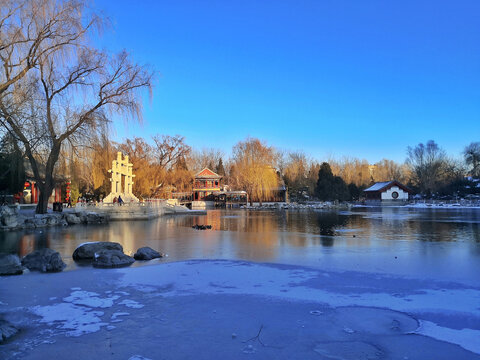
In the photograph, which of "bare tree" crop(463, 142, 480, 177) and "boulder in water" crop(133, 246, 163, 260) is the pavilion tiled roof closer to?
"bare tree" crop(463, 142, 480, 177)

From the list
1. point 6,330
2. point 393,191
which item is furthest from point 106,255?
point 393,191

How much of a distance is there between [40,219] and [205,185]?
40.1 m

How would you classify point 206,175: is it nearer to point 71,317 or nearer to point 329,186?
point 329,186

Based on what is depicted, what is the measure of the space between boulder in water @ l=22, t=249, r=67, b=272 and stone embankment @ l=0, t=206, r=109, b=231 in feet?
34.1

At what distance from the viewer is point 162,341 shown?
13.1ft

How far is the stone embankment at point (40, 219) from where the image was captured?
57.1ft

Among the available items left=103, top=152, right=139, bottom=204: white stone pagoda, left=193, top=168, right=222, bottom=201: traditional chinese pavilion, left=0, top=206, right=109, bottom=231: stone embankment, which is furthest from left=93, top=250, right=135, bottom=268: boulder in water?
left=193, top=168, right=222, bottom=201: traditional chinese pavilion

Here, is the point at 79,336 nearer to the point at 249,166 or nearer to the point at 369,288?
the point at 369,288

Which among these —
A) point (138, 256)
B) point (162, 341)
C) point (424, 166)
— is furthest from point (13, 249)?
point (424, 166)

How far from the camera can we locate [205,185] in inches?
2330

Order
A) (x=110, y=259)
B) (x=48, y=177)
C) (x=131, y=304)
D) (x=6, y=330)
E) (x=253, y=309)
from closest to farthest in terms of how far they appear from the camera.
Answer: (x=6, y=330) → (x=253, y=309) → (x=131, y=304) → (x=110, y=259) → (x=48, y=177)

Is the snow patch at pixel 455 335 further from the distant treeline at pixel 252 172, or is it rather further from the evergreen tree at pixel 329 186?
the evergreen tree at pixel 329 186

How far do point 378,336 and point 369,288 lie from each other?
229cm

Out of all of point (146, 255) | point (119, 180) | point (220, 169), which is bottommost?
point (146, 255)
